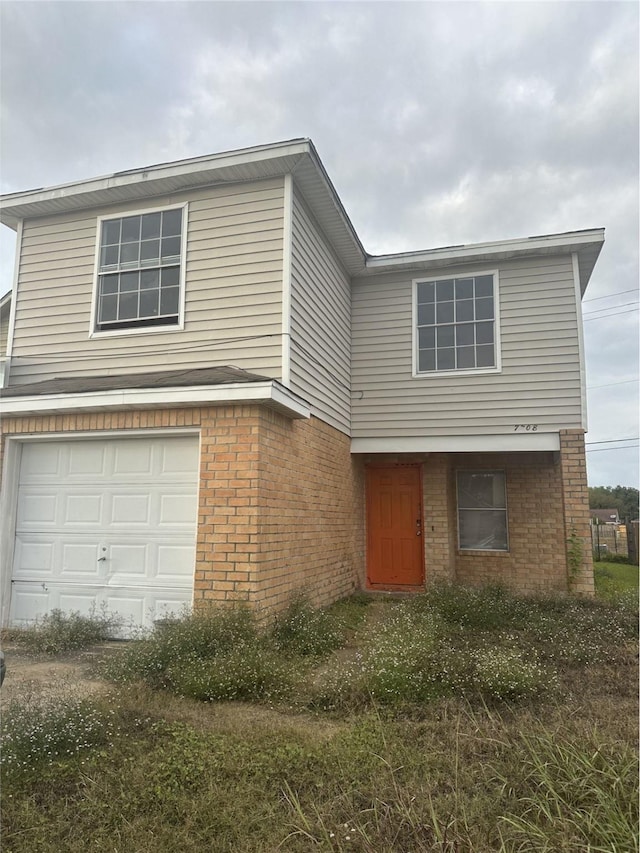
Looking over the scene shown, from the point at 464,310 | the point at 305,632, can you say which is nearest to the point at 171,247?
the point at 464,310

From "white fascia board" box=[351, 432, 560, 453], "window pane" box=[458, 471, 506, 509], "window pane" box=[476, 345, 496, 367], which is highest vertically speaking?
"window pane" box=[476, 345, 496, 367]

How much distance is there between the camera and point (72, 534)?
702 centimetres

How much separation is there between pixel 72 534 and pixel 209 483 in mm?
2038

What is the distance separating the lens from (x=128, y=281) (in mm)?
7918

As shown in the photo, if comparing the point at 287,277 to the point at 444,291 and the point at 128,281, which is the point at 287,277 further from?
the point at 444,291

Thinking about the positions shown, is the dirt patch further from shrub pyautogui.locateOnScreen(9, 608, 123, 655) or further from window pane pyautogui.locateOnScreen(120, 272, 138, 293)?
window pane pyautogui.locateOnScreen(120, 272, 138, 293)

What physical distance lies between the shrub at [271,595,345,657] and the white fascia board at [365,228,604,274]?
6070 millimetres

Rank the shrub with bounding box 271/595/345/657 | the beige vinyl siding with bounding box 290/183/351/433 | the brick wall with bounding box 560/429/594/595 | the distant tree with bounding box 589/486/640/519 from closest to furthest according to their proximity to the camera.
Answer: the shrub with bounding box 271/595/345/657 → the beige vinyl siding with bounding box 290/183/351/433 → the brick wall with bounding box 560/429/594/595 → the distant tree with bounding box 589/486/640/519

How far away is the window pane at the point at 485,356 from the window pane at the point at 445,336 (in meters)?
0.48

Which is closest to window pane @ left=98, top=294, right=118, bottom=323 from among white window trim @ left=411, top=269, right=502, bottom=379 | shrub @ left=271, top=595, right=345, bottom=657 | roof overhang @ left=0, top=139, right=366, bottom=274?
roof overhang @ left=0, top=139, right=366, bottom=274

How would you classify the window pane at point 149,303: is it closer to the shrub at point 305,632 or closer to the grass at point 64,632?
the grass at point 64,632

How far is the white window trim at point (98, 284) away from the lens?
7.56m

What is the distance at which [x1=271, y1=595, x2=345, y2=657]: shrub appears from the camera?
18.9 ft

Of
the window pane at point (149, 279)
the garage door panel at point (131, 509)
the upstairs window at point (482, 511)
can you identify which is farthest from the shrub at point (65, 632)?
the upstairs window at point (482, 511)
